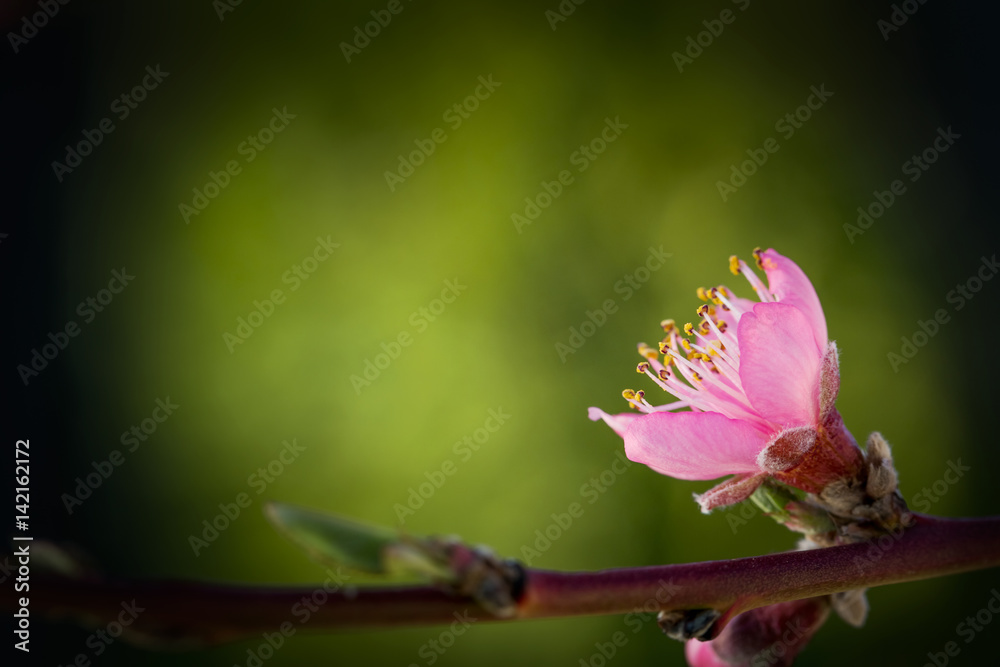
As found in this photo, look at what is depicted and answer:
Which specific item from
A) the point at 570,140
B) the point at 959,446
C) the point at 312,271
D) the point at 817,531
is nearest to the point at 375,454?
the point at 312,271

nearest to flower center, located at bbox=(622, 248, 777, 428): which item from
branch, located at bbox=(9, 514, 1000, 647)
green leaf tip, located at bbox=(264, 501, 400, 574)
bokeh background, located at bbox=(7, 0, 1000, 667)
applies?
branch, located at bbox=(9, 514, 1000, 647)

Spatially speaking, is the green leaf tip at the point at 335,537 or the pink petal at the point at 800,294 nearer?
the green leaf tip at the point at 335,537

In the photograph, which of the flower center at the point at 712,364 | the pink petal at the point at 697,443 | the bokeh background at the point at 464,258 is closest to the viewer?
the pink petal at the point at 697,443

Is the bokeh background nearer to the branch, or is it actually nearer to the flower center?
the flower center

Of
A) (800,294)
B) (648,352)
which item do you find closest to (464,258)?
(648,352)

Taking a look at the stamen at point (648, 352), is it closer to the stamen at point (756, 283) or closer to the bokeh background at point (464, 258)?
the stamen at point (756, 283)

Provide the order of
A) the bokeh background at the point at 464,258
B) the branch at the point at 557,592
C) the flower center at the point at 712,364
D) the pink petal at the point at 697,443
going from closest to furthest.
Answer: the branch at the point at 557,592, the pink petal at the point at 697,443, the flower center at the point at 712,364, the bokeh background at the point at 464,258

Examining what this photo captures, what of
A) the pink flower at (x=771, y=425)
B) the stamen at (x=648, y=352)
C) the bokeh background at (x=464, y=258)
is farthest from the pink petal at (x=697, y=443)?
the bokeh background at (x=464, y=258)

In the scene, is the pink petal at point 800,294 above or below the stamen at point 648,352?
above

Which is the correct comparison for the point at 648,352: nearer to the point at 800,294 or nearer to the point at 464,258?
the point at 800,294
